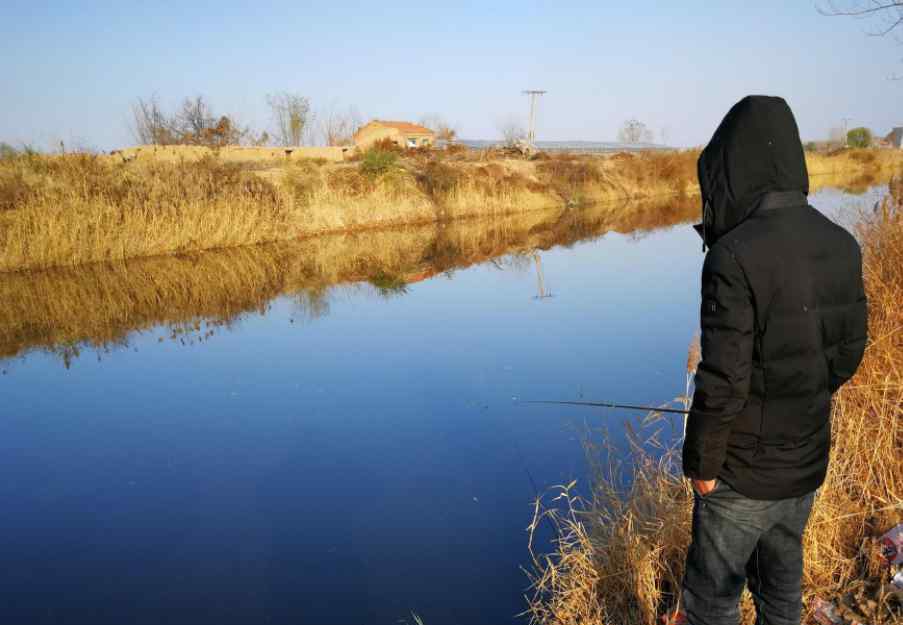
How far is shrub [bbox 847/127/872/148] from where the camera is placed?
54.7 m

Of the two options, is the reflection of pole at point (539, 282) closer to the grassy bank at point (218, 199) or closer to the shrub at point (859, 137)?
the grassy bank at point (218, 199)

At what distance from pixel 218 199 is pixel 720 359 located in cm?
1407

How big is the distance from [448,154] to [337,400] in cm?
2196

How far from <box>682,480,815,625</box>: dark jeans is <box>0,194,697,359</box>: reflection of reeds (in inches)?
291

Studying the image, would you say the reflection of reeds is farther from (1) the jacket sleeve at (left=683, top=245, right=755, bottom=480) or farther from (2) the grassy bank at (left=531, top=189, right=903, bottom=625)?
(1) the jacket sleeve at (left=683, top=245, right=755, bottom=480)

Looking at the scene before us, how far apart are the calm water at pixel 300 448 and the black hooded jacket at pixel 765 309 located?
181cm

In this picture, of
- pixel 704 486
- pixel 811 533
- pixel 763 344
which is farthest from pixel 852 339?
pixel 811 533

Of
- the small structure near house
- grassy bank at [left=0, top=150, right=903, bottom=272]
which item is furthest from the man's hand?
the small structure near house

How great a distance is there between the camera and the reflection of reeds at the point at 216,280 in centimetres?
837

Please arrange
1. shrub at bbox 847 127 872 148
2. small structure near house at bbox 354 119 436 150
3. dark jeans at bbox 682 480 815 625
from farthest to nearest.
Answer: shrub at bbox 847 127 872 148 → small structure near house at bbox 354 119 436 150 → dark jeans at bbox 682 480 815 625

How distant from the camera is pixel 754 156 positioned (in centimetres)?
158

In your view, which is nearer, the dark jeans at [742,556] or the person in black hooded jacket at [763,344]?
the person in black hooded jacket at [763,344]

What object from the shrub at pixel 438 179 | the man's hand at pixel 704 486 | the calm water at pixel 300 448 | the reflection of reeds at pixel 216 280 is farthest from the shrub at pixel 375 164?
the man's hand at pixel 704 486

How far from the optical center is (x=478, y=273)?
11.9m
